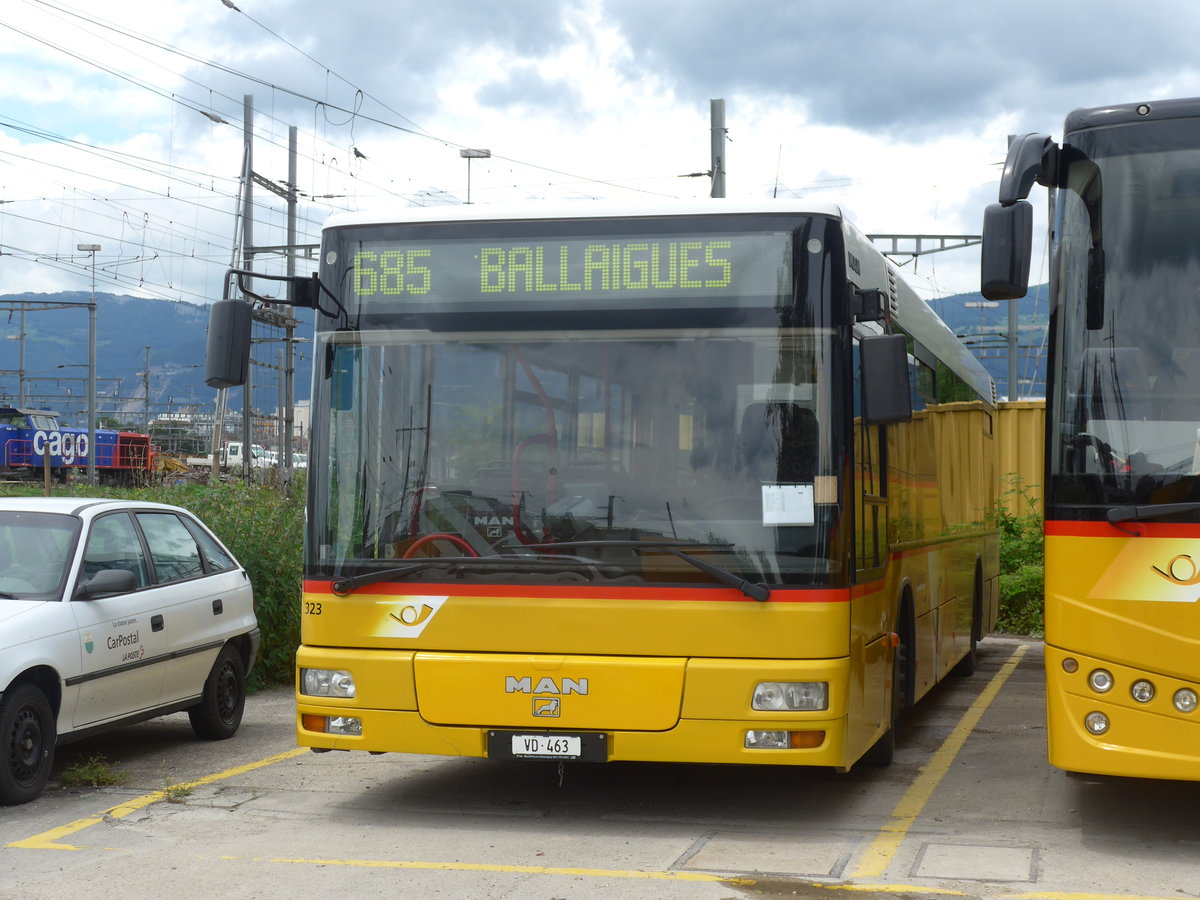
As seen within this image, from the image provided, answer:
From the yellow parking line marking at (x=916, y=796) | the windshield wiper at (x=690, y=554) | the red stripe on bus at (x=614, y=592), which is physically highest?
the windshield wiper at (x=690, y=554)

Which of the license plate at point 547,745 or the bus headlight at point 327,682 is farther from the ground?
the bus headlight at point 327,682

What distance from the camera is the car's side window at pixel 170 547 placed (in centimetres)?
988

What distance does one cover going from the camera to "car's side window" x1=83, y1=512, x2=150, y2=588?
9086mm

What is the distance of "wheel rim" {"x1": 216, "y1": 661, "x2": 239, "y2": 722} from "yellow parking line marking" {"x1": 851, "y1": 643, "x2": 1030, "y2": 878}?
183 inches

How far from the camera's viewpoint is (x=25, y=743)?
26.6 feet

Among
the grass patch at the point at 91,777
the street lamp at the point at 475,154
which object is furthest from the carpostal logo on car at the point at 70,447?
the grass patch at the point at 91,777

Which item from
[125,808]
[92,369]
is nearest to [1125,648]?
[125,808]

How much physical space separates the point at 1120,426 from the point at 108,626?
5630 mm

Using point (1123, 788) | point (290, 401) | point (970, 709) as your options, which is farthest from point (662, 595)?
point (290, 401)

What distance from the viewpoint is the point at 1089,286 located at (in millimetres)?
7031

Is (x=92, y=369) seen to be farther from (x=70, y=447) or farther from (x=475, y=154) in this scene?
(x=475, y=154)

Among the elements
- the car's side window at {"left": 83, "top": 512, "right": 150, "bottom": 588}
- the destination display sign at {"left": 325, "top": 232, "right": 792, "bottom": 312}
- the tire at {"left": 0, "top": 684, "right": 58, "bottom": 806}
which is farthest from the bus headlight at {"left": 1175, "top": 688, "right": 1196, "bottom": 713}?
the car's side window at {"left": 83, "top": 512, "right": 150, "bottom": 588}

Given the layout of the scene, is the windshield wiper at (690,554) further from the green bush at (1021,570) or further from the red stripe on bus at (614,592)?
the green bush at (1021,570)

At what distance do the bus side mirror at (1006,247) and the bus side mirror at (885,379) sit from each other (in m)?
0.50
